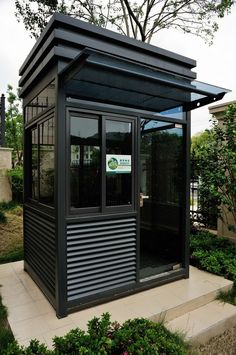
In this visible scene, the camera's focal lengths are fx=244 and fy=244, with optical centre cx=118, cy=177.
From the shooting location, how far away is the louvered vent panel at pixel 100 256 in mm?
2754

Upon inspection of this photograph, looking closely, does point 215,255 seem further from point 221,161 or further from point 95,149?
point 95,149

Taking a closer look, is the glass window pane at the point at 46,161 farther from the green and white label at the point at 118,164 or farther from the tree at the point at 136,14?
the tree at the point at 136,14

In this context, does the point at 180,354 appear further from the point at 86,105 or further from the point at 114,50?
the point at 114,50

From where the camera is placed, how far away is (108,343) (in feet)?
5.45

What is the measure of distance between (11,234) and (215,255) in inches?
189

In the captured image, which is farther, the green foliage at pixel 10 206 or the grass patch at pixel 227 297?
the green foliage at pixel 10 206

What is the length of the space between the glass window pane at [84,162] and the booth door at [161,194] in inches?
35.9

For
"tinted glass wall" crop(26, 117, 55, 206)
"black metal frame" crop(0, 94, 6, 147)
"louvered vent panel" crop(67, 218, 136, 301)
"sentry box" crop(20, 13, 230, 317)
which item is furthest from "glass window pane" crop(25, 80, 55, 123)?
"black metal frame" crop(0, 94, 6, 147)

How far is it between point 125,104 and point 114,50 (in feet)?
2.06

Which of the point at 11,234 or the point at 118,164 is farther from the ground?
the point at 118,164

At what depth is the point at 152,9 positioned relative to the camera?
766cm

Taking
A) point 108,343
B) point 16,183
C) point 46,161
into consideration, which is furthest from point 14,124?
point 108,343

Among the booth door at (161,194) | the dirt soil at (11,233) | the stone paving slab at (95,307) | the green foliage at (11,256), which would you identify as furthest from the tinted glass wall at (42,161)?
the dirt soil at (11,233)

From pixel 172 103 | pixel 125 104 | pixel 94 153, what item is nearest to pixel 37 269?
pixel 94 153
